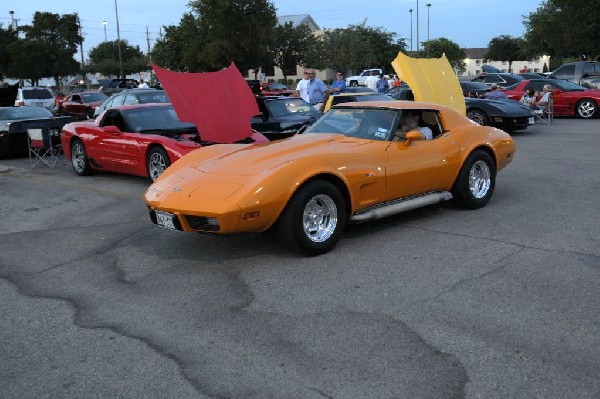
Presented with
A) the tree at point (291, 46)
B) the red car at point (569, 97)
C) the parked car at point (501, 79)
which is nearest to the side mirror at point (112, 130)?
the red car at point (569, 97)

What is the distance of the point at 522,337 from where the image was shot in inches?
141

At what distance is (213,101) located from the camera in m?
9.20

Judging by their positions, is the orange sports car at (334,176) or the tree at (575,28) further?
the tree at (575,28)

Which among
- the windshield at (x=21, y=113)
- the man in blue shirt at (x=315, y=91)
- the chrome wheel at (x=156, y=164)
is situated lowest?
the chrome wheel at (x=156, y=164)

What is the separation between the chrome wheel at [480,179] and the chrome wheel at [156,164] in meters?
4.31

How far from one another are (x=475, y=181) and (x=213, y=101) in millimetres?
4176

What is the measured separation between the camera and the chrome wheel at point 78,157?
10.4m

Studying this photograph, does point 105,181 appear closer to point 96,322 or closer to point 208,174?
point 208,174

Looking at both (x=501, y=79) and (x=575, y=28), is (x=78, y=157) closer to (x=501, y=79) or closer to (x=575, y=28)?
(x=501, y=79)

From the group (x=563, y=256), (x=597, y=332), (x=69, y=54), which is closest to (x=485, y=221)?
(x=563, y=256)

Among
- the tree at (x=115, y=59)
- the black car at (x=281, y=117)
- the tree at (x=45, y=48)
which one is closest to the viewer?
the black car at (x=281, y=117)

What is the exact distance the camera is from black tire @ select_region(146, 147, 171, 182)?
8719 millimetres

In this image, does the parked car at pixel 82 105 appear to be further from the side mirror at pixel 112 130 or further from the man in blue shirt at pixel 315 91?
the side mirror at pixel 112 130

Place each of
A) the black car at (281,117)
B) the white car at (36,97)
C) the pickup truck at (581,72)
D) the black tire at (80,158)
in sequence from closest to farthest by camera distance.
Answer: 1. the black tire at (80,158)
2. the black car at (281,117)
3. the pickup truck at (581,72)
4. the white car at (36,97)
